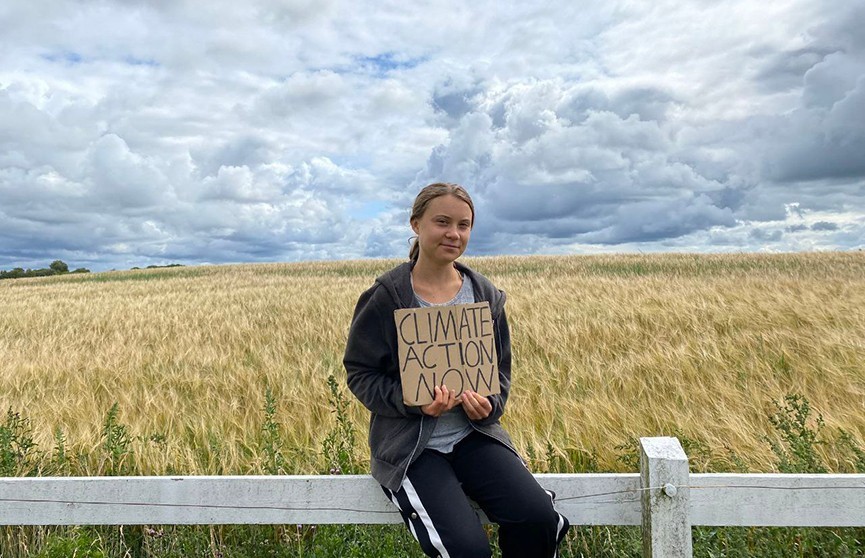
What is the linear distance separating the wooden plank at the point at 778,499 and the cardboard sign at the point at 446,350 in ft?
2.68

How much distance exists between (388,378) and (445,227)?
24.6 inches

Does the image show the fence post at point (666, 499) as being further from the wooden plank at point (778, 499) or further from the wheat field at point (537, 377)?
the wheat field at point (537, 377)

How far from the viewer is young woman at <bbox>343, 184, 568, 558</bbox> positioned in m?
2.06

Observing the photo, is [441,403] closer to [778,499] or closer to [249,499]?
[249,499]

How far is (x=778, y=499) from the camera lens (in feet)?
6.99

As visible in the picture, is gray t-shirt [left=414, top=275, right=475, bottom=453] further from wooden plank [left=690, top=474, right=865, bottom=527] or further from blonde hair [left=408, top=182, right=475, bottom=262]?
wooden plank [left=690, top=474, right=865, bottom=527]

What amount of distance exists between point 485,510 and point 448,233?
3.37 ft

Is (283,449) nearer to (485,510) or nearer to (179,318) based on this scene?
(485,510)

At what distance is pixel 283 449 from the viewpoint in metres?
3.82

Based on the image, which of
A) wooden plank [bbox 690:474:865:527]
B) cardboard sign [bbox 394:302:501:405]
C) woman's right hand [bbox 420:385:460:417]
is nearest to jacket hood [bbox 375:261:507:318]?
cardboard sign [bbox 394:302:501:405]

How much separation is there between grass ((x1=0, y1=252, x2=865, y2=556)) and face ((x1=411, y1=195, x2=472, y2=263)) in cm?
138

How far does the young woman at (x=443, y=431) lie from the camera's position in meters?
2.06

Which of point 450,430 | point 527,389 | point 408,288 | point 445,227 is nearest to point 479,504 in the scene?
point 450,430

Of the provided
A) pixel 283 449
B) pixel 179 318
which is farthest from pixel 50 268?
pixel 283 449
